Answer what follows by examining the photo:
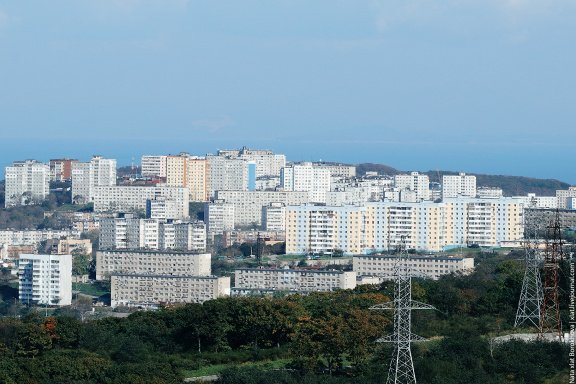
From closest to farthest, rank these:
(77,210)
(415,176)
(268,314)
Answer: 1. (268,314)
2. (77,210)
3. (415,176)

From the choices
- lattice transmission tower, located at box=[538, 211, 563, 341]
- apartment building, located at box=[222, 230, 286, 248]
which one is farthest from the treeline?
apartment building, located at box=[222, 230, 286, 248]

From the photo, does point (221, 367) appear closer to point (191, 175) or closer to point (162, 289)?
point (162, 289)

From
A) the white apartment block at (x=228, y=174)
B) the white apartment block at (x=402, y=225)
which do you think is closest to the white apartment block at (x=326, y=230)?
the white apartment block at (x=402, y=225)

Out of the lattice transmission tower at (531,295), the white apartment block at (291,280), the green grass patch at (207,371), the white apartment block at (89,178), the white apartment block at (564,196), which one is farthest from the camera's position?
the white apartment block at (564,196)

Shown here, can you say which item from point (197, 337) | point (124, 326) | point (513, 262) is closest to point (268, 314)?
point (197, 337)

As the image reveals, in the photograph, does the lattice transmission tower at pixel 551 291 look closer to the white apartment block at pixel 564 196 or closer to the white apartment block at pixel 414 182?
the white apartment block at pixel 564 196

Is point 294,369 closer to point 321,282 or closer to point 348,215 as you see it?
point 321,282

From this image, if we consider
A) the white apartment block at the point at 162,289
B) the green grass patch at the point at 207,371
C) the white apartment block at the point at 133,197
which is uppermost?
the white apartment block at the point at 133,197
